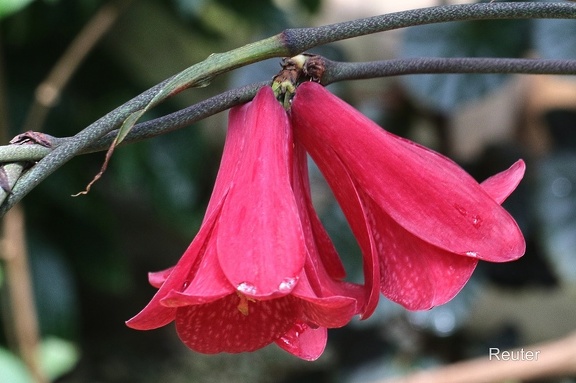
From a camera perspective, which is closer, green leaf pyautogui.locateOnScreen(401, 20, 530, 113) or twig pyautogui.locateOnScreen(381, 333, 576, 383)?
twig pyautogui.locateOnScreen(381, 333, 576, 383)

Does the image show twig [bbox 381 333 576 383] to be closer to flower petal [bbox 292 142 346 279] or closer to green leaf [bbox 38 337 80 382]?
flower petal [bbox 292 142 346 279]

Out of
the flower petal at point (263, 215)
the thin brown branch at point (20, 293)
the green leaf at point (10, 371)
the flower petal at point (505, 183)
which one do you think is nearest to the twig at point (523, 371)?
the flower petal at point (505, 183)

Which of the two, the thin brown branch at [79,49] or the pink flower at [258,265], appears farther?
the thin brown branch at [79,49]

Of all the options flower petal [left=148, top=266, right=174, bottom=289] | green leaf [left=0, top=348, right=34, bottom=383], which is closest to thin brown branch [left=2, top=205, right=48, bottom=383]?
green leaf [left=0, top=348, right=34, bottom=383]

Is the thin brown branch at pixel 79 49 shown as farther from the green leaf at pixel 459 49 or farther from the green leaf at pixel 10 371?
the green leaf at pixel 459 49

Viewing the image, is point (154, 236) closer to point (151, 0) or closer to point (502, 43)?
point (151, 0)

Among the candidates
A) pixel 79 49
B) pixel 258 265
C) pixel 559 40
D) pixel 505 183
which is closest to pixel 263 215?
pixel 258 265

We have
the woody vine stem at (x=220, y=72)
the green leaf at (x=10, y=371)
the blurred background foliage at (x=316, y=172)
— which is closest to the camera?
the woody vine stem at (x=220, y=72)
